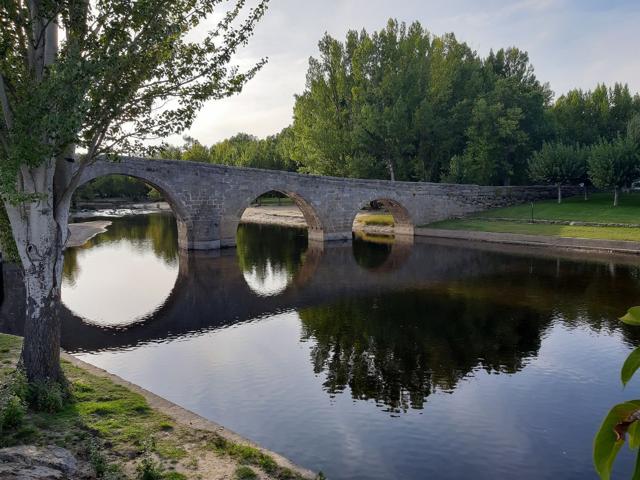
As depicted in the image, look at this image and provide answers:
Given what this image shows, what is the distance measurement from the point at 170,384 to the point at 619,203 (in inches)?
1673

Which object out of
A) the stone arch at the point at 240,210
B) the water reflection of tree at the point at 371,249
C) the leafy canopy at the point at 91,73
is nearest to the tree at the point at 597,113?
the water reflection of tree at the point at 371,249

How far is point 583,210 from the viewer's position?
41.8 m

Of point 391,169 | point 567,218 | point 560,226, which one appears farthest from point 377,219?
point 560,226

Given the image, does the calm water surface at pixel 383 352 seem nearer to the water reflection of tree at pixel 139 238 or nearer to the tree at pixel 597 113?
the water reflection of tree at pixel 139 238

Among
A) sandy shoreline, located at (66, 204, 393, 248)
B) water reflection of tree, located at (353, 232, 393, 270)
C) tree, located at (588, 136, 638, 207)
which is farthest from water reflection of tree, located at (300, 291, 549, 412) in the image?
tree, located at (588, 136, 638, 207)

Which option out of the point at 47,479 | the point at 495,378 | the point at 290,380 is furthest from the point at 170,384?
the point at 495,378

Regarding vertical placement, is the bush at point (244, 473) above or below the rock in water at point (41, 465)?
below

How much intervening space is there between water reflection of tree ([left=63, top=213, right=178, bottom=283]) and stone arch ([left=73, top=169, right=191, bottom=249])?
4.39ft

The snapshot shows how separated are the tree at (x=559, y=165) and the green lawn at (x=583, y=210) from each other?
92.1 inches

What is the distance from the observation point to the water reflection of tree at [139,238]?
30172 millimetres

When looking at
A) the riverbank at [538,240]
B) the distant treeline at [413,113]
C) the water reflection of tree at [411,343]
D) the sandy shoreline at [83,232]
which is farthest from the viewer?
the distant treeline at [413,113]

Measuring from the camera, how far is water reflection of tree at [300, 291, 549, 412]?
40.1ft

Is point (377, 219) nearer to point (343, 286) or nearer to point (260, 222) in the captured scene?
point (260, 222)

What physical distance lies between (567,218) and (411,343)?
3014cm
